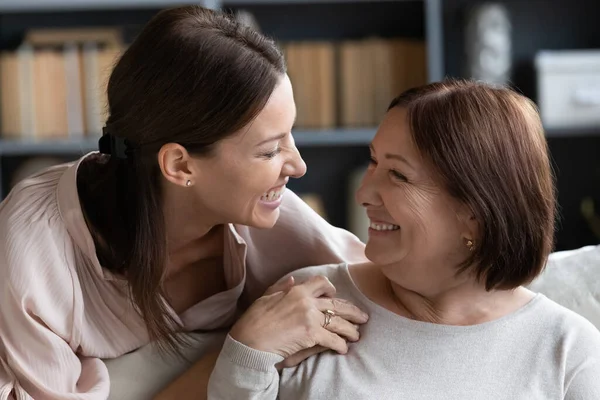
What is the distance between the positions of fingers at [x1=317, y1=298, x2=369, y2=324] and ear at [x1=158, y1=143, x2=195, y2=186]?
Result: 0.32m

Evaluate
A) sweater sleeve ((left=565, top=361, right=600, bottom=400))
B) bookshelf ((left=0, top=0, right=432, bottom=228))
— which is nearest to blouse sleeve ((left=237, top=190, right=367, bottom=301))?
sweater sleeve ((left=565, top=361, right=600, bottom=400))

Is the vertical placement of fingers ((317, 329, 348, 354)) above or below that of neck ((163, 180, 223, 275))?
below

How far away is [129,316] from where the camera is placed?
1688 mm

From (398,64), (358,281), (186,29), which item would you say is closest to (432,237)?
(358,281)

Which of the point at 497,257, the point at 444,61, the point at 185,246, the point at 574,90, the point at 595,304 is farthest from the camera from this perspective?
the point at 444,61

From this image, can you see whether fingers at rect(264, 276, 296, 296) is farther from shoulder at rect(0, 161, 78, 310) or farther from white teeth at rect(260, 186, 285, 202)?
shoulder at rect(0, 161, 78, 310)

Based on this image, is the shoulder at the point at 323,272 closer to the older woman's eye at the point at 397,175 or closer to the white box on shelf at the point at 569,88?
the older woman's eye at the point at 397,175

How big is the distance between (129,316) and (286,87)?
50cm

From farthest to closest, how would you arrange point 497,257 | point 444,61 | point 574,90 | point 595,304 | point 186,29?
point 444,61
point 574,90
point 595,304
point 186,29
point 497,257

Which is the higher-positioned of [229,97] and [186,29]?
[186,29]

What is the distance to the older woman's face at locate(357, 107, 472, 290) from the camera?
1.46m

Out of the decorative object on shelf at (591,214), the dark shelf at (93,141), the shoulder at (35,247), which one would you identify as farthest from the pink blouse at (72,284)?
the decorative object on shelf at (591,214)

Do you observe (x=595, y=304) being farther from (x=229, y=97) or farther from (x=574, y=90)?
(x=574, y=90)

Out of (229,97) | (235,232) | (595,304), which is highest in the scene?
(229,97)
